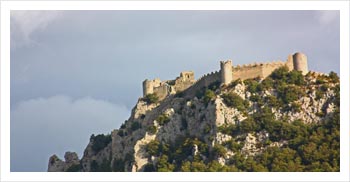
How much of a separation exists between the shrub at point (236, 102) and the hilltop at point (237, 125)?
8 cm

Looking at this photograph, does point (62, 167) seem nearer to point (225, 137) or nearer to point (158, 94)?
point (158, 94)

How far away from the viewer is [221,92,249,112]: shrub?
356ft

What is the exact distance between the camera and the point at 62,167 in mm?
119375

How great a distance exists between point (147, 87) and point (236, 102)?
13176mm

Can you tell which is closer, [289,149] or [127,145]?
[289,149]

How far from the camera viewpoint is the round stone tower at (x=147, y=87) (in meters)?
120

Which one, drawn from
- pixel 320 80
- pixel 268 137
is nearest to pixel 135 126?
pixel 268 137

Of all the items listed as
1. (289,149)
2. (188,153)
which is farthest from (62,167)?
(289,149)

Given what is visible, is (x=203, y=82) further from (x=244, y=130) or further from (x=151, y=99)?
(x=244, y=130)

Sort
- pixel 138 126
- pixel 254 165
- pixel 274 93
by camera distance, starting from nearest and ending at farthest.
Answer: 1. pixel 254 165
2. pixel 274 93
3. pixel 138 126

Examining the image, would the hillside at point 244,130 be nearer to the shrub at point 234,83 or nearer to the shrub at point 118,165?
the shrub at point 234,83

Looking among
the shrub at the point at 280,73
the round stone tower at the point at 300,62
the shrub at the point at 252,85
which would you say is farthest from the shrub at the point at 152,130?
the round stone tower at the point at 300,62

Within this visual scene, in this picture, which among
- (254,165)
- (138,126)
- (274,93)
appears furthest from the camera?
(138,126)

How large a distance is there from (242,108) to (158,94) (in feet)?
41.0
